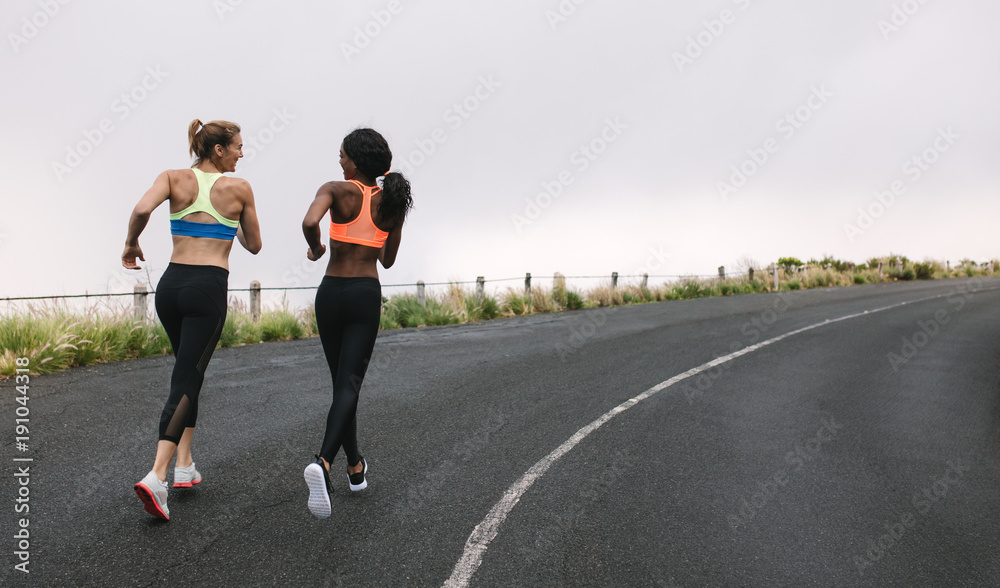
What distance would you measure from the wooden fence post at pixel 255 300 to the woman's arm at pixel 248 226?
1101 cm

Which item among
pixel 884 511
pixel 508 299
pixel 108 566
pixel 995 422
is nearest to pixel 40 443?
pixel 108 566

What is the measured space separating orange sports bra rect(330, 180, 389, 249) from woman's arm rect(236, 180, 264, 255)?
0.54 m

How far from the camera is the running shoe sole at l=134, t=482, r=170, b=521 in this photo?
3.41 m

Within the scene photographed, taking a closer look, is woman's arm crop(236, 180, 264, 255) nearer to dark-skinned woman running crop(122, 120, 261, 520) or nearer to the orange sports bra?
dark-skinned woman running crop(122, 120, 261, 520)

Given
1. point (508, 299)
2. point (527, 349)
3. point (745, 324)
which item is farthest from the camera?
point (508, 299)

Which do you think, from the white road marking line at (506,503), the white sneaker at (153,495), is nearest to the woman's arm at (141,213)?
the white sneaker at (153,495)

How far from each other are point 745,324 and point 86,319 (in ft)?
42.9

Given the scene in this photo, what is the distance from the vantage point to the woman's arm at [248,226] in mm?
3811

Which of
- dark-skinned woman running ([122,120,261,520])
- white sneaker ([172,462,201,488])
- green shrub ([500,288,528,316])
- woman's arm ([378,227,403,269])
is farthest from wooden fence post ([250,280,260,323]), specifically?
woman's arm ([378,227,403,269])

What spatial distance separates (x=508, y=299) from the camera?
19.0 m

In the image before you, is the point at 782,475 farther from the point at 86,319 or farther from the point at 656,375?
the point at 86,319

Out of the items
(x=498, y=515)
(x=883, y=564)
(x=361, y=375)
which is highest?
(x=361, y=375)

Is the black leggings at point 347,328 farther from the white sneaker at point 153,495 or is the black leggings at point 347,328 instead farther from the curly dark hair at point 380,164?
the white sneaker at point 153,495

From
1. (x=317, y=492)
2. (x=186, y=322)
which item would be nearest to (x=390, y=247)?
(x=186, y=322)
